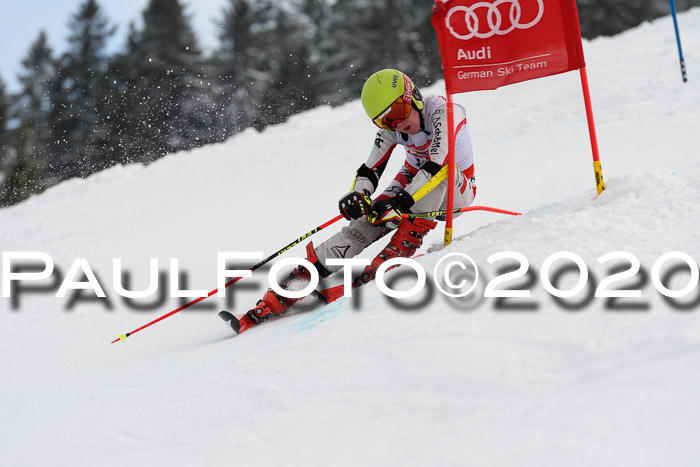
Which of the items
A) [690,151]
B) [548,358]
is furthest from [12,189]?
[548,358]

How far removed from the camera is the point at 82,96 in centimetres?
2916

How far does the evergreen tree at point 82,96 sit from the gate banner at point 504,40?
2219cm

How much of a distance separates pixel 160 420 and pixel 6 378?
1.97 meters

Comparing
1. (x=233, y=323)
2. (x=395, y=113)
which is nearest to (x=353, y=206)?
(x=395, y=113)

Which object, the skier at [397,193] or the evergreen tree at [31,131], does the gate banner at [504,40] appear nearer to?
the skier at [397,193]

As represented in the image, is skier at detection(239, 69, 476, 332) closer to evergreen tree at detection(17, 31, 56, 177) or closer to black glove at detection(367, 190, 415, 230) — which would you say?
black glove at detection(367, 190, 415, 230)

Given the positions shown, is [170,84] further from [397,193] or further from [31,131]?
[397,193]

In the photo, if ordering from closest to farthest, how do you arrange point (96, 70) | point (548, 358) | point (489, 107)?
point (548, 358)
point (489, 107)
point (96, 70)

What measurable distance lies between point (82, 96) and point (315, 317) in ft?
96.1

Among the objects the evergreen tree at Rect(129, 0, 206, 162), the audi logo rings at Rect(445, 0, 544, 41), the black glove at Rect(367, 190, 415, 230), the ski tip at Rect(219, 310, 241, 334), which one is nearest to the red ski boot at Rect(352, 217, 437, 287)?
the black glove at Rect(367, 190, 415, 230)

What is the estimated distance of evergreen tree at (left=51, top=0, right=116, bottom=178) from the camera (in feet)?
86.3

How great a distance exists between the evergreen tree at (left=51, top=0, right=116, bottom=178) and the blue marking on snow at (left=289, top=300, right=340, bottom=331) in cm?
2235

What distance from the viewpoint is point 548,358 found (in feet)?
7.29

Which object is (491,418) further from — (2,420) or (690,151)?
(690,151)
